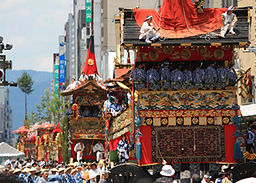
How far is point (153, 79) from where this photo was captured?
16.7 metres

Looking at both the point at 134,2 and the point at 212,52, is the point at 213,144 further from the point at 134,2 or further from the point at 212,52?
the point at 134,2

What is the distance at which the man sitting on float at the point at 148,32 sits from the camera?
16.3m

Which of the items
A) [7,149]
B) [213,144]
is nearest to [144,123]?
[213,144]

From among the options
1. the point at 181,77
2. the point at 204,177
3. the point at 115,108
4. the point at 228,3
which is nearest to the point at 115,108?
the point at 115,108

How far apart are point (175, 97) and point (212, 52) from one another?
195cm

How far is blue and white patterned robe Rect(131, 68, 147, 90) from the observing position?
55.2ft

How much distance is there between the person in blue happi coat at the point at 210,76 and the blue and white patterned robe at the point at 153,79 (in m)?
1.57

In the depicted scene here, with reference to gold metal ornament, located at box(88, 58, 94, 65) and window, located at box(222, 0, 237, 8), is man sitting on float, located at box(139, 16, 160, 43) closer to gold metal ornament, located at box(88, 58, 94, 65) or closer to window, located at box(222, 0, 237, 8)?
window, located at box(222, 0, 237, 8)

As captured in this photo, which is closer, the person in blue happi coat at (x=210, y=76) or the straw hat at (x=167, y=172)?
the straw hat at (x=167, y=172)

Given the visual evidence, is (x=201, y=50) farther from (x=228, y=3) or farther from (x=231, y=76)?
(x=228, y=3)

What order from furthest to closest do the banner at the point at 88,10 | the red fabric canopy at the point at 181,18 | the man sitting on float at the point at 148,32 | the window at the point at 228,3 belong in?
the banner at the point at 88,10
the window at the point at 228,3
the red fabric canopy at the point at 181,18
the man sitting on float at the point at 148,32

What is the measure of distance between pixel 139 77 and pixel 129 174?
3123 millimetres

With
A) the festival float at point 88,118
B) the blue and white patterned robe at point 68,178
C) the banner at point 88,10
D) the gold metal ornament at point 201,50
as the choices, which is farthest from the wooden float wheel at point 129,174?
the banner at point 88,10

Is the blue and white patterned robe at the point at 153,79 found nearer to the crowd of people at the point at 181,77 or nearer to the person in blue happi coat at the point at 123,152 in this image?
the crowd of people at the point at 181,77
